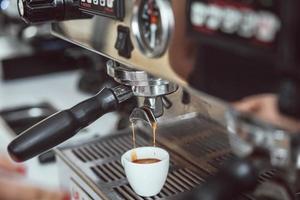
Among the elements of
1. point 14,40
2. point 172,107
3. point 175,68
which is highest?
point 175,68

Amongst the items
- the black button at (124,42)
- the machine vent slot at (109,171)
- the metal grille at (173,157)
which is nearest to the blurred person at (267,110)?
the black button at (124,42)

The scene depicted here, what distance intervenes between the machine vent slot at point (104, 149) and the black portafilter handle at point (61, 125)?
0.60 ft

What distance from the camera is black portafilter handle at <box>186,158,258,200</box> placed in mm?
426

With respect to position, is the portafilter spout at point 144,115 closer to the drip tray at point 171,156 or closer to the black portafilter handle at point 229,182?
the drip tray at point 171,156

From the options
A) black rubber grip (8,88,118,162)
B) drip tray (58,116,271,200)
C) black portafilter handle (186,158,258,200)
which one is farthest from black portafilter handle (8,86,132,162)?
black portafilter handle (186,158,258,200)

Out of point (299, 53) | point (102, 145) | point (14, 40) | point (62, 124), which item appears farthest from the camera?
point (14, 40)

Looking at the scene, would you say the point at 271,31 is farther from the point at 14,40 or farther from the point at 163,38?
the point at 14,40

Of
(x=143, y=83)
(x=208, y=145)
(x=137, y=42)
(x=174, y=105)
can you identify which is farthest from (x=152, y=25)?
(x=208, y=145)

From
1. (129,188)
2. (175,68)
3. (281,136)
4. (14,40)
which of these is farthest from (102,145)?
(14,40)

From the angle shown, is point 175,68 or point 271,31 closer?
point 271,31

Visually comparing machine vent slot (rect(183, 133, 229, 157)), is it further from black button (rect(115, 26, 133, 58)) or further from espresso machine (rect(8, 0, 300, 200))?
black button (rect(115, 26, 133, 58))

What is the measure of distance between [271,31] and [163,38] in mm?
126

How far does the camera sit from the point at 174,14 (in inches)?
18.4

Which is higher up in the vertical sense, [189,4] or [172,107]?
A: [189,4]
